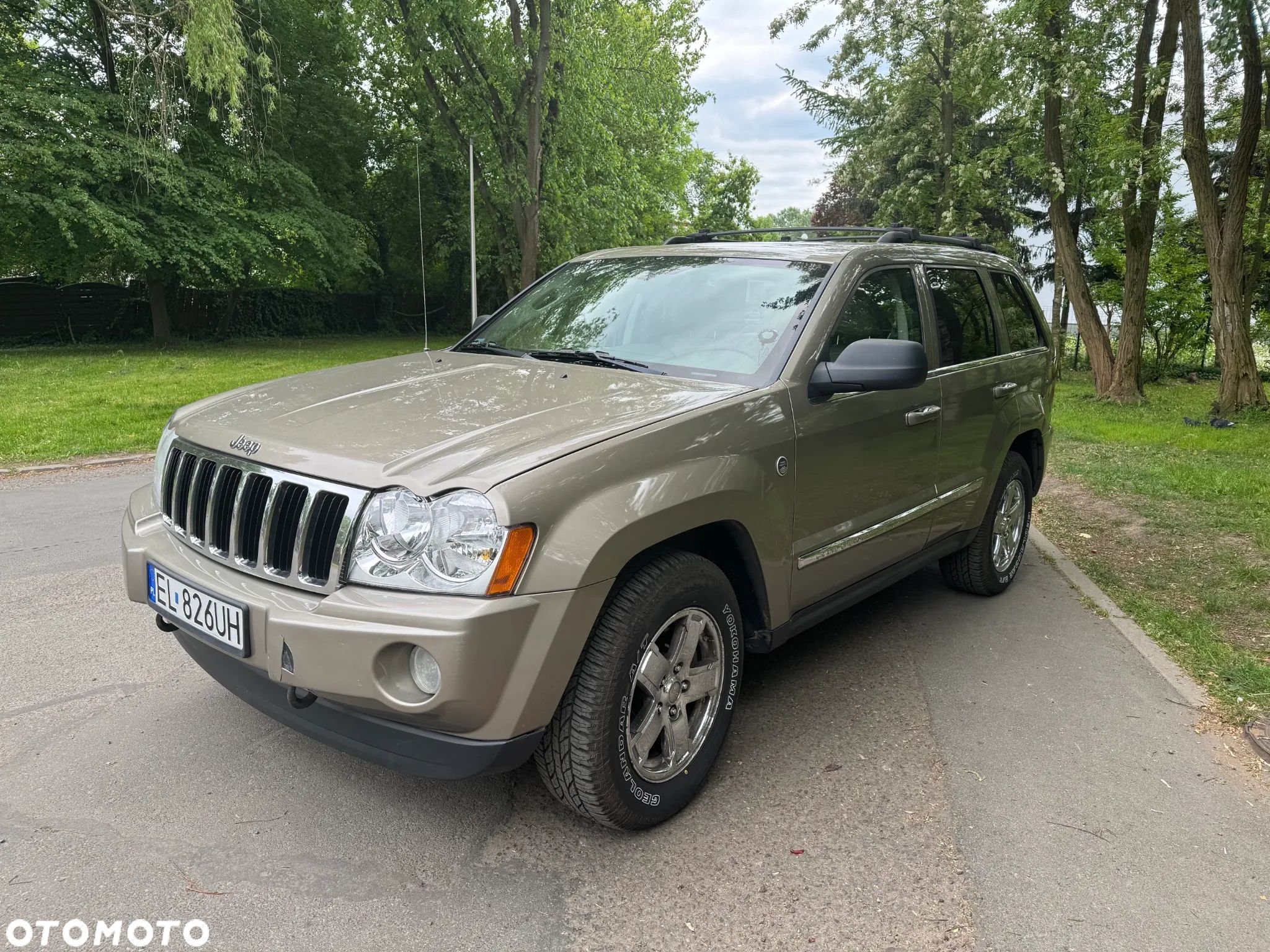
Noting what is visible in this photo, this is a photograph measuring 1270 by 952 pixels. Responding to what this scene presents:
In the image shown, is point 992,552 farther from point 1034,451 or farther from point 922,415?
point 922,415

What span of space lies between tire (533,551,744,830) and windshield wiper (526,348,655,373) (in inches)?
37.7

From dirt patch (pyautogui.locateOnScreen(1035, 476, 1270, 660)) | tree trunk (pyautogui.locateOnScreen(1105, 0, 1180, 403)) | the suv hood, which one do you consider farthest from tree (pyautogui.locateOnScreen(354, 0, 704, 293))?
the suv hood

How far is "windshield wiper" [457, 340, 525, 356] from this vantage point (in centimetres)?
399

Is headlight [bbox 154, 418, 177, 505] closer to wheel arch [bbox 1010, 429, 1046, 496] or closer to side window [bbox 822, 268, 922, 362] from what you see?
side window [bbox 822, 268, 922, 362]

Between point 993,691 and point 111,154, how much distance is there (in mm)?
20639

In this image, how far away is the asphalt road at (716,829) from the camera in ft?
7.93

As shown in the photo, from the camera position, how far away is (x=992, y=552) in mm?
5074

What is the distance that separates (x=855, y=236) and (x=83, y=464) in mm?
7259

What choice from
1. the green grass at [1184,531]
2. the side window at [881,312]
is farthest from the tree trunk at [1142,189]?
the side window at [881,312]

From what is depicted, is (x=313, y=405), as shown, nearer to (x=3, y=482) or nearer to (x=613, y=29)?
(x=3, y=482)

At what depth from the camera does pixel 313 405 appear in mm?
3109

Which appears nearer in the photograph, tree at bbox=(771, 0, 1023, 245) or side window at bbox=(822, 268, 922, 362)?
side window at bbox=(822, 268, 922, 362)

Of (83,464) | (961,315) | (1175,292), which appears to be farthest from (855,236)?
(1175,292)

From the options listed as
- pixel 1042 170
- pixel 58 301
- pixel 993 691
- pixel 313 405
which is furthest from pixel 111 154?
pixel 993 691
